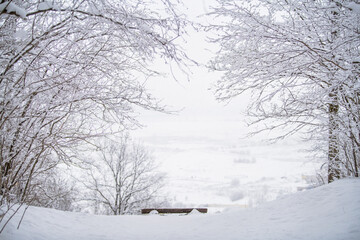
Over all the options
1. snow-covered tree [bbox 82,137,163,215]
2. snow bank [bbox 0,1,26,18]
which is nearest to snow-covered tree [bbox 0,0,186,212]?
snow bank [bbox 0,1,26,18]

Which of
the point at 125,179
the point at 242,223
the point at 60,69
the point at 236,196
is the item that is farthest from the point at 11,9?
the point at 236,196

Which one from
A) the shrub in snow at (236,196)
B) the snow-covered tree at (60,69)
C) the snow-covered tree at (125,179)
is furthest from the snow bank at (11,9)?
the shrub in snow at (236,196)

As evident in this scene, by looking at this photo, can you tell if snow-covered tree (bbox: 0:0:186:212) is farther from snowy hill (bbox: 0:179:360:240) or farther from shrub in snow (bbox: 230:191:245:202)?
shrub in snow (bbox: 230:191:245:202)

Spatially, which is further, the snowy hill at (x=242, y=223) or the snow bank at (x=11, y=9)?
the snowy hill at (x=242, y=223)

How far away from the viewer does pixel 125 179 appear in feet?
61.9

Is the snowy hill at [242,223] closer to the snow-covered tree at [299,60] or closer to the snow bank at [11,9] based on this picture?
the snow-covered tree at [299,60]

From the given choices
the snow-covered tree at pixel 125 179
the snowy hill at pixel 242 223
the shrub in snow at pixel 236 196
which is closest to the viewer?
the snowy hill at pixel 242 223

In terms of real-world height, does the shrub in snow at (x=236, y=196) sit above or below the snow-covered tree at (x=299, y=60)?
below

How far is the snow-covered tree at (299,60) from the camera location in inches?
156

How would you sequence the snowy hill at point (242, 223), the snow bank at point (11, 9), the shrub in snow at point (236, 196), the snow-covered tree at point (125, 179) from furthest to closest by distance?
the shrub in snow at point (236, 196)
the snow-covered tree at point (125, 179)
the snowy hill at point (242, 223)
the snow bank at point (11, 9)

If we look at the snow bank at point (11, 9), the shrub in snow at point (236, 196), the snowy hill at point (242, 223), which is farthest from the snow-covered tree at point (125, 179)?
the shrub in snow at point (236, 196)

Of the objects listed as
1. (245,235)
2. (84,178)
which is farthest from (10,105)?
(84,178)

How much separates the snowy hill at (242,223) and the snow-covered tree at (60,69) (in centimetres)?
77

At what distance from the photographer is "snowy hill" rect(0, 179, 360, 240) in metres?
3.41
